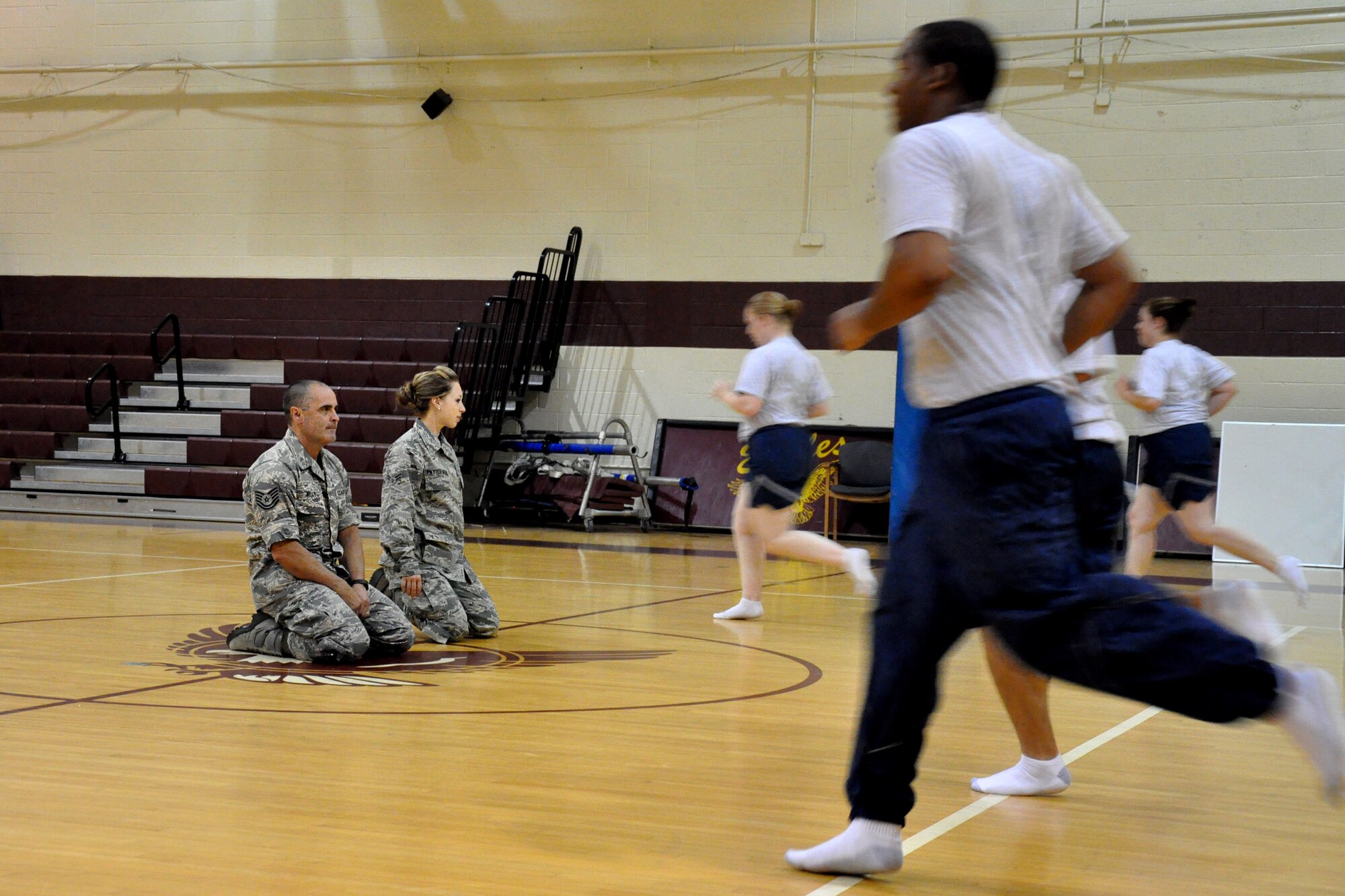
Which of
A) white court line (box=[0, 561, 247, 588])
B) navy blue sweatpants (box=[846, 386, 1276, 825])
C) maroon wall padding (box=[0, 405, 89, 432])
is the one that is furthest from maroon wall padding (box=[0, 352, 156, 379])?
navy blue sweatpants (box=[846, 386, 1276, 825])

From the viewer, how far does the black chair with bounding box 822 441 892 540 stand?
10.9 m

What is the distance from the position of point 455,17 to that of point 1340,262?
804cm

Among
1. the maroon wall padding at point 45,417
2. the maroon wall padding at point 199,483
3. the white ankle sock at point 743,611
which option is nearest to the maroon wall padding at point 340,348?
the maroon wall padding at point 199,483

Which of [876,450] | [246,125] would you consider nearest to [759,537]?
[876,450]

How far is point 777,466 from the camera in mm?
6137

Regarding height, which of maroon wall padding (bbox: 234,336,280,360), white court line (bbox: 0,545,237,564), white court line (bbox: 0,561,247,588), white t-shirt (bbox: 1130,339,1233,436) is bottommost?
white court line (bbox: 0,545,237,564)

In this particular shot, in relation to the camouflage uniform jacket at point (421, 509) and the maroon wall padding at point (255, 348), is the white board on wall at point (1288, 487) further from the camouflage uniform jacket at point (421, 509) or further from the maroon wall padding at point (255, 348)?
the maroon wall padding at point (255, 348)

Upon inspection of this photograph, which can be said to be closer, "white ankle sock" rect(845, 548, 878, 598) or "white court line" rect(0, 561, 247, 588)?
"white ankle sock" rect(845, 548, 878, 598)

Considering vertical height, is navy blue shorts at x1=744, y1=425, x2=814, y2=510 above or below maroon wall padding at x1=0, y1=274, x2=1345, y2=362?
below

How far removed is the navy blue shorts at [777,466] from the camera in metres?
6.11

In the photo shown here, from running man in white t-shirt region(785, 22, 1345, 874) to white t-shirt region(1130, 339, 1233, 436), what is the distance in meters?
4.34

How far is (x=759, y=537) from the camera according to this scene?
253 inches

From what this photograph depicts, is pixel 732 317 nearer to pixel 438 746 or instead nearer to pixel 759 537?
pixel 759 537

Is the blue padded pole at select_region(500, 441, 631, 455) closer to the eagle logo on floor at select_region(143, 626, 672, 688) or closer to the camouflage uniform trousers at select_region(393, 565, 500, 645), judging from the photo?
the camouflage uniform trousers at select_region(393, 565, 500, 645)
